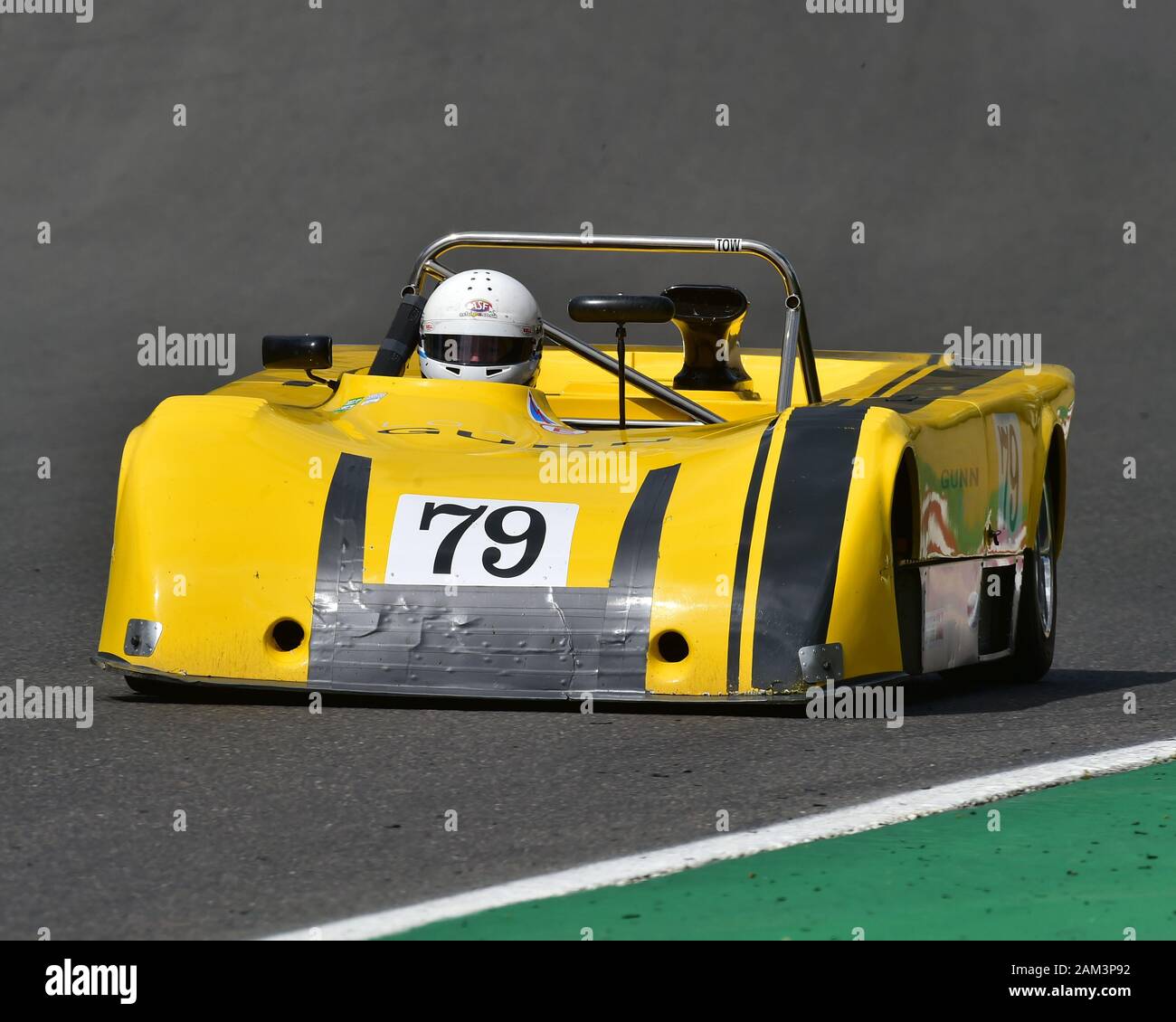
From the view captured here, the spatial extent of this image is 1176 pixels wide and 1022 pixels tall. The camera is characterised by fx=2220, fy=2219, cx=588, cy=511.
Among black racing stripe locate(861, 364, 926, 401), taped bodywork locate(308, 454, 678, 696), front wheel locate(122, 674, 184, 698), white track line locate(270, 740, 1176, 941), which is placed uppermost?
black racing stripe locate(861, 364, 926, 401)

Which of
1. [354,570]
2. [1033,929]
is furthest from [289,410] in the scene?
[1033,929]

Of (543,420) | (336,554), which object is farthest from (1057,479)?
(336,554)

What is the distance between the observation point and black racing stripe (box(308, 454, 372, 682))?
563 cm

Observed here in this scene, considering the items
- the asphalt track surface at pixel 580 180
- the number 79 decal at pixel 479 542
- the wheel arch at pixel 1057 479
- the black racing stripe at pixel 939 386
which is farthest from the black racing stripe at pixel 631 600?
the asphalt track surface at pixel 580 180

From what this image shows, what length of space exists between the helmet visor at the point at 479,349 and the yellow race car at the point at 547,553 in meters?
0.47

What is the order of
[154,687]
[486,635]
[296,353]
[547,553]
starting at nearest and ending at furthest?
[486,635] < [547,553] < [154,687] < [296,353]

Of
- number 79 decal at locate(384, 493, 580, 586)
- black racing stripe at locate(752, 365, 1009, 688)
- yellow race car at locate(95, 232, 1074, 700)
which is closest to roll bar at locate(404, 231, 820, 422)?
yellow race car at locate(95, 232, 1074, 700)

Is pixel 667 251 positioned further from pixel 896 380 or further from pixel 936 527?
pixel 936 527

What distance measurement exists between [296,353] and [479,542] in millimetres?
1942

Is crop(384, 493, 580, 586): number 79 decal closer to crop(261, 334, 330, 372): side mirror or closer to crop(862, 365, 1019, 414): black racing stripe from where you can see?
crop(862, 365, 1019, 414): black racing stripe

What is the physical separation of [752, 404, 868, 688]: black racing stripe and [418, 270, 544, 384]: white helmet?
1401mm

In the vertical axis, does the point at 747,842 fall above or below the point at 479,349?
below

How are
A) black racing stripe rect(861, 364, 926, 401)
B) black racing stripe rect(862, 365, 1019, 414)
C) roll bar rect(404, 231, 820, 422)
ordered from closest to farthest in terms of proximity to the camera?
black racing stripe rect(862, 365, 1019, 414) → roll bar rect(404, 231, 820, 422) → black racing stripe rect(861, 364, 926, 401)

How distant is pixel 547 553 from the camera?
570 centimetres
